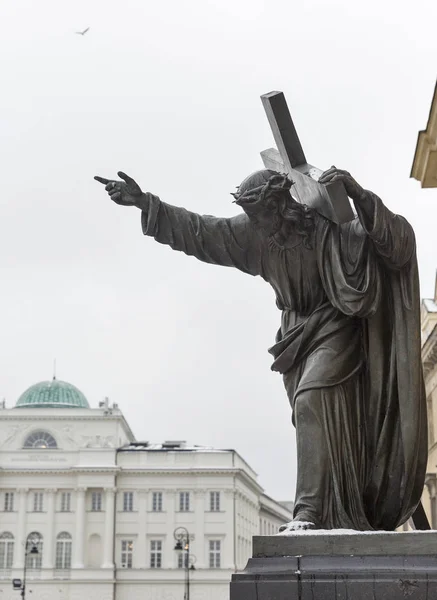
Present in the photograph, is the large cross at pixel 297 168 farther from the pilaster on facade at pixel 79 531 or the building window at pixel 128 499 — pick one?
the building window at pixel 128 499

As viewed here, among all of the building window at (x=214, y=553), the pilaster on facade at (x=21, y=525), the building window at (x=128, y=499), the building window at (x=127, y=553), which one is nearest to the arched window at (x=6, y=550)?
the pilaster on facade at (x=21, y=525)

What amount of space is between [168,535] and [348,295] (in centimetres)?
7336

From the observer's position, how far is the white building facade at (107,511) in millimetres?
73000

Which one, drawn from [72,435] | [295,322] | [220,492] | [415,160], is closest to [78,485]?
[72,435]

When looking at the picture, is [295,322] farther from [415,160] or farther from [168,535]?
[168,535]

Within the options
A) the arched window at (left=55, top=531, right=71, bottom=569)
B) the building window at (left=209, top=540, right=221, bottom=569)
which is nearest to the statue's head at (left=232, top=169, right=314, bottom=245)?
the building window at (left=209, top=540, right=221, bottom=569)

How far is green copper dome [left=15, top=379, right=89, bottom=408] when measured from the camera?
278ft

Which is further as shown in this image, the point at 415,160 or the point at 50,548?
the point at 50,548

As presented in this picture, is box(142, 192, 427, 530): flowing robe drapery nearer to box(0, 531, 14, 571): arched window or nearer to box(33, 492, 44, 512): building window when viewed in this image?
box(0, 531, 14, 571): arched window

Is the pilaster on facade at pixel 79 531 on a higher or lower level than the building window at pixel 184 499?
lower

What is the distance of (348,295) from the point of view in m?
4.03

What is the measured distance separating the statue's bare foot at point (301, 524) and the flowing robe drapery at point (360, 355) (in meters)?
0.06

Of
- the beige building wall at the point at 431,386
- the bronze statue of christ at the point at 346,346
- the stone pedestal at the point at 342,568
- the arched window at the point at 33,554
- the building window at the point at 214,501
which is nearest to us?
the stone pedestal at the point at 342,568

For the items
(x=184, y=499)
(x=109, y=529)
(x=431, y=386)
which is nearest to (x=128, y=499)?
(x=109, y=529)
